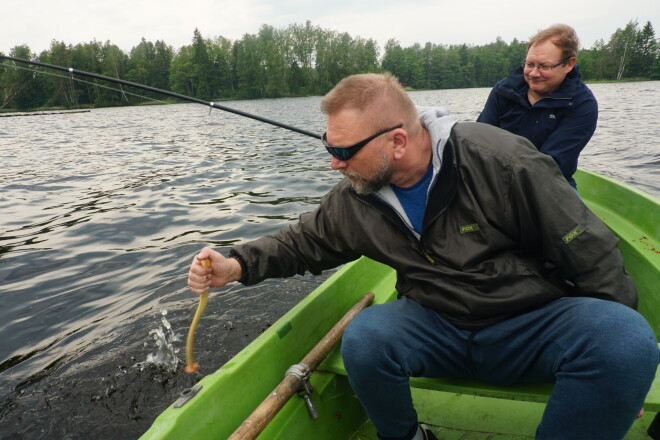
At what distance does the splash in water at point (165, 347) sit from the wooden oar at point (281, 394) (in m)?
1.95

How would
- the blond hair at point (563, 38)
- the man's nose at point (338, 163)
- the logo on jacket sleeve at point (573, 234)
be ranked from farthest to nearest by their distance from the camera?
the blond hair at point (563, 38), the man's nose at point (338, 163), the logo on jacket sleeve at point (573, 234)

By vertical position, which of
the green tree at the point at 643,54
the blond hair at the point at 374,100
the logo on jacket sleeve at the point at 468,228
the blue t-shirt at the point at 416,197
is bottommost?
the green tree at the point at 643,54

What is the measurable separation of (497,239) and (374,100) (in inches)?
31.7

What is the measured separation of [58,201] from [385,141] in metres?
8.91

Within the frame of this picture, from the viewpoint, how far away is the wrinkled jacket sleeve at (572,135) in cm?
357

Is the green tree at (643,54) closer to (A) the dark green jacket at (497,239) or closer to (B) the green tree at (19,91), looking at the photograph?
(B) the green tree at (19,91)

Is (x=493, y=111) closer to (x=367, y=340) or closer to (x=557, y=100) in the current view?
(x=557, y=100)

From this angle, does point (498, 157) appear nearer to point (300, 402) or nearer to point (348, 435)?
point (300, 402)

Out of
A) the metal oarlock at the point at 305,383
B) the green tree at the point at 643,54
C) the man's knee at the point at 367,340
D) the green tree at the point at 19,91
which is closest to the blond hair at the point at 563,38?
the man's knee at the point at 367,340

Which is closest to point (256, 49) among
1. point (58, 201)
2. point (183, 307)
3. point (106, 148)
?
point (106, 148)

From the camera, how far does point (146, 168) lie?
12227mm

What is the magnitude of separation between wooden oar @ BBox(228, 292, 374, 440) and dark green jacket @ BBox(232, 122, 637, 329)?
612 mm

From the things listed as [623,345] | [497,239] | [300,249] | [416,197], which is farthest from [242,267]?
[623,345]

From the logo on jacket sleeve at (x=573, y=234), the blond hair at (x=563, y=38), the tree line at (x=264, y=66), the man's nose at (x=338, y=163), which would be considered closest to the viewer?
the logo on jacket sleeve at (x=573, y=234)
